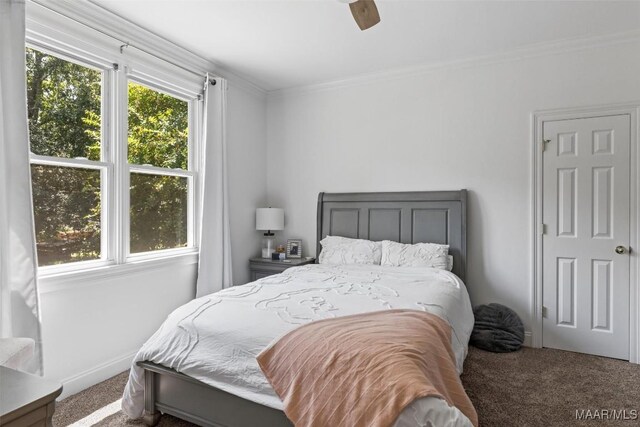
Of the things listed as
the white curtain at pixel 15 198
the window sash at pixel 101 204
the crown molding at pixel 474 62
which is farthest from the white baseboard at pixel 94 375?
the crown molding at pixel 474 62

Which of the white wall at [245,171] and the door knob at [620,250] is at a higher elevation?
the white wall at [245,171]

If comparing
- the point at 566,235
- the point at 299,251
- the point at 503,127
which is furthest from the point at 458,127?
the point at 299,251

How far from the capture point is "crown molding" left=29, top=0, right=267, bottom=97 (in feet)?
8.13

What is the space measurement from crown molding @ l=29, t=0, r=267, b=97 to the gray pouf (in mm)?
3589

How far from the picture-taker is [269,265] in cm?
399

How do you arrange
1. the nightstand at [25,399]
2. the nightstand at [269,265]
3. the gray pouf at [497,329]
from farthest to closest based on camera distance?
the nightstand at [269,265] < the gray pouf at [497,329] < the nightstand at [25,399]

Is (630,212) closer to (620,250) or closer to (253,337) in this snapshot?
(620,250)

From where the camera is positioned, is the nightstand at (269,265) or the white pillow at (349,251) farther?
the nightstand at (269,265)

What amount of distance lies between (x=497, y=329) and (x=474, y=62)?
8.50ft

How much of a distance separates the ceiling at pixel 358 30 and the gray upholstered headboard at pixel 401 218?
1409 millimetres

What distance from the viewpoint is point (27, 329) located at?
2.12 m

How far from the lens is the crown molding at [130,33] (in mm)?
2477

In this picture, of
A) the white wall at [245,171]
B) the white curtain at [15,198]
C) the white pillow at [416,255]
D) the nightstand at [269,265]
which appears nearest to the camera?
the white curtain at [15,198]

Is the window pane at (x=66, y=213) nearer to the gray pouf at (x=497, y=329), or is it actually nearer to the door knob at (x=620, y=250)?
the gray pouf at (x=497, y=329)
